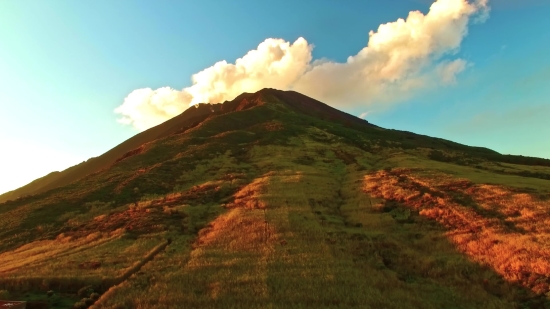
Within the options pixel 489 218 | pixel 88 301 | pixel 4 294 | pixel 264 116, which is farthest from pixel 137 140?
pixel 489 218

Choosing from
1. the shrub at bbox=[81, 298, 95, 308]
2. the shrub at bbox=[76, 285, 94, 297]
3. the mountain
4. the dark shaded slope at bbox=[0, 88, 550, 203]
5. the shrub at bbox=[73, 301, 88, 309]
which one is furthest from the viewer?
the dark shaded slope at bbox=[0, 88, 550, 203]

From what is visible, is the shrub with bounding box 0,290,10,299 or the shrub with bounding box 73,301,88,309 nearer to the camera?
the shrub with bounding box 73,301,88,309

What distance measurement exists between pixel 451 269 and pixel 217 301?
1403cm

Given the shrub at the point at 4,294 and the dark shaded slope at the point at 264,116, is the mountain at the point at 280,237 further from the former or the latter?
the dark shaded slope at the point at 264,116

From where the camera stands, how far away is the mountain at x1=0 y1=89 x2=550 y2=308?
72.0 feet

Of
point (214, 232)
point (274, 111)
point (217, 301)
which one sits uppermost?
point (274, 111)

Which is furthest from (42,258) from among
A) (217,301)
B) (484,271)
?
(484,271)

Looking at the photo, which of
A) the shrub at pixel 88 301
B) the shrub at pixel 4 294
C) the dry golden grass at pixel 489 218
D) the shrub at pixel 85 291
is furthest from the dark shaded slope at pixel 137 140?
the shrub at pixel 88 301

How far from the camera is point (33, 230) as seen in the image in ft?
140

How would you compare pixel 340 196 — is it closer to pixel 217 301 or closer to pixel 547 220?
pixel 547 220

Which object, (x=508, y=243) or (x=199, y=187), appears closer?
(x=508, y=243)

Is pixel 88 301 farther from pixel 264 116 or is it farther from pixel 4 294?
pixel 264 116

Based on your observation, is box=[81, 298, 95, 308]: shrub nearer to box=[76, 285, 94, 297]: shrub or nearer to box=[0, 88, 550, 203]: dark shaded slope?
box=[76, 285, 94, 297]: shrub

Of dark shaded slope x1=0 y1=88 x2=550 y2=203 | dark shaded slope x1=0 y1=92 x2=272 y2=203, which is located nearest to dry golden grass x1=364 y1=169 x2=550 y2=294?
dark shaded slope x1=0 y1=88 x2=550 y2=203
